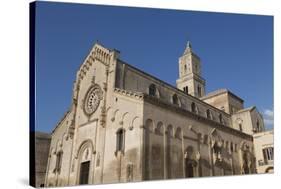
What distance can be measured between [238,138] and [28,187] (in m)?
18.9

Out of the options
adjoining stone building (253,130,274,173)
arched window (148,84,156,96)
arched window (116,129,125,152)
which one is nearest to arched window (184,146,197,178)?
arched window (116,129,125,152)

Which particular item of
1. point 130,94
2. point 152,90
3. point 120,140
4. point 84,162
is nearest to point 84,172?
point 84,162

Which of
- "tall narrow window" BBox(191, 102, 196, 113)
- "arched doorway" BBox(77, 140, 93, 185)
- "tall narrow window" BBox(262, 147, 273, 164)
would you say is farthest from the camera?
"tall narrow window" BBox(191, 102, 196, 113)

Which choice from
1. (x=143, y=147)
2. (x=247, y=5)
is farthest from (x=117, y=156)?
(x=247, y=5)

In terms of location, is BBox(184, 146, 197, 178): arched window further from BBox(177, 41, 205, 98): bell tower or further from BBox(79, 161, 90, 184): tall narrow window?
BBox(177, 41, 205, 98): bell tower

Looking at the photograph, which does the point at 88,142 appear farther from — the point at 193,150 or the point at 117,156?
the point at 193,150

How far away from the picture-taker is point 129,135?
1742cm

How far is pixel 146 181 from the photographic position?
15602mm

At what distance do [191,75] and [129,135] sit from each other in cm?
2547

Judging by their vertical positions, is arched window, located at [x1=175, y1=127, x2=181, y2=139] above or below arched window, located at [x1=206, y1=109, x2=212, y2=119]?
below

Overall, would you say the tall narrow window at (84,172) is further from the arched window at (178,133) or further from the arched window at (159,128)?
the arched window at (178,133)

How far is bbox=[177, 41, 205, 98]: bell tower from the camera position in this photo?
4116 cm

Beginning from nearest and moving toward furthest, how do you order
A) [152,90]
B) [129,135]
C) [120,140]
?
[129,135] < [120,140] < [152,90]

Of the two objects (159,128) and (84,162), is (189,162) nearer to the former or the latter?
(159,128)
